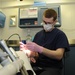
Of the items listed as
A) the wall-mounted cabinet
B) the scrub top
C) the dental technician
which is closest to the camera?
the dental technician

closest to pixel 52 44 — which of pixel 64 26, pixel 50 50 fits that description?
pixel 50 50

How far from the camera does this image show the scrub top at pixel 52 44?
152 centimetres

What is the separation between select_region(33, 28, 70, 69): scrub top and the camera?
152 centimetres

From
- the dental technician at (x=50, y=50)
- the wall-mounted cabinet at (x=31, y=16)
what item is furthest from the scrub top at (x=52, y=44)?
the wall-mounted cabinet at (x=31, y=16)

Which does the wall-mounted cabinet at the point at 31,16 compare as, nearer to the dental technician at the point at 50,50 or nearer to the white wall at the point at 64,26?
the white wall at the point at 64,26

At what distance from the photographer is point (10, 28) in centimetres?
335

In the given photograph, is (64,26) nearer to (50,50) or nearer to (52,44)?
(52,44)

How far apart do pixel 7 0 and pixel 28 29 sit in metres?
0.79

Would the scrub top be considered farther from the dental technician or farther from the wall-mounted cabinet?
the wall-mounted cabinet

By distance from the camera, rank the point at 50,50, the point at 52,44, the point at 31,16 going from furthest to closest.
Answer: the point at 31,16
the point at 52,44
the point at 50,50

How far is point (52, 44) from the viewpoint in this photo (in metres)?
1.58

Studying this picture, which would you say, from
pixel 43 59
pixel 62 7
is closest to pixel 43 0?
pixel 62 7

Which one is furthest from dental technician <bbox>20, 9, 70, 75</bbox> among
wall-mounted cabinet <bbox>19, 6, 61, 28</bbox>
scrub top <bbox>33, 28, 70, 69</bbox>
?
wall-mounted cabinet <bbox>19, 6, 61, 28</bbox>

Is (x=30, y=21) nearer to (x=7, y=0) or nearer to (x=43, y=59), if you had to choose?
(x=7, y=0)
